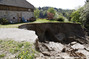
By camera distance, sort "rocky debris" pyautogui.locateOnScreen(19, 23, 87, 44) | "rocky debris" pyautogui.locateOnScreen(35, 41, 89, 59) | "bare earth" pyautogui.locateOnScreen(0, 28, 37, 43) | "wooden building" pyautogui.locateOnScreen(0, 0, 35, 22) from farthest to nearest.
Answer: "rocky debris" pyautogui.locateOnScreen(19, 23, 87, 44)
"wooden building" pyautogui.locateOnScreen(0, 0, 35, 22)
"bare earth" pyautogui.locateOnScreen(0, 28, 37, 43)
"rocky debris" pyautogui.locateOnScreen(35, 41, 89, 59)

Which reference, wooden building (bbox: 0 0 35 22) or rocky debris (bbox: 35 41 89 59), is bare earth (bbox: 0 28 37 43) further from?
wooden building (bbox: 0 0 35 22)

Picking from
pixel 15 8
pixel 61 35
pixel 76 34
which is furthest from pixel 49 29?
pixel 15 8

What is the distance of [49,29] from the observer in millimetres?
21219

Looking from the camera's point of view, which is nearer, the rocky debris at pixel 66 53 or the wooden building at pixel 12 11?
the rocky debris at pixel 66 53

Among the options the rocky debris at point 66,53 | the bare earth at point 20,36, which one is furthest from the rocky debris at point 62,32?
the bare earth at point 20,36

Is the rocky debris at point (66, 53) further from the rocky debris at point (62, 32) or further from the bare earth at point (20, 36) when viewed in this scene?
the rocky debris at point (62, 32)

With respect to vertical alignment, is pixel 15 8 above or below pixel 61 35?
above

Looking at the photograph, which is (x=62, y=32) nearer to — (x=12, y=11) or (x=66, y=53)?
(x=66, y=53)

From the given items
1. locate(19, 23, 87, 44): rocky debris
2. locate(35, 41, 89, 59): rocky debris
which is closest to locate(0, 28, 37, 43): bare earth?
locate(35, 41, 89, 59): rocky debris

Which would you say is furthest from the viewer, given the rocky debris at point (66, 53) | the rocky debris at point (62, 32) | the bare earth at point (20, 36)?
the rocky debris at point (62, 32)

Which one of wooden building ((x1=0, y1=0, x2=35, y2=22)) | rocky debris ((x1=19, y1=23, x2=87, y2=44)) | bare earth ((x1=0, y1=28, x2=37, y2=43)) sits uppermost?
wooden building ((x1=0, y1=0, x2=35, y2=22))

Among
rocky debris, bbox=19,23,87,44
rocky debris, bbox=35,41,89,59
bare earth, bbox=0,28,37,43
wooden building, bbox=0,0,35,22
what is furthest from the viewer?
rocky debris, bbox=19,23,87,44

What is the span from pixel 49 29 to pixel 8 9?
13131mm

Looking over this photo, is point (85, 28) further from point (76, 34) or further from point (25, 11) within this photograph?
point (25, 11)
